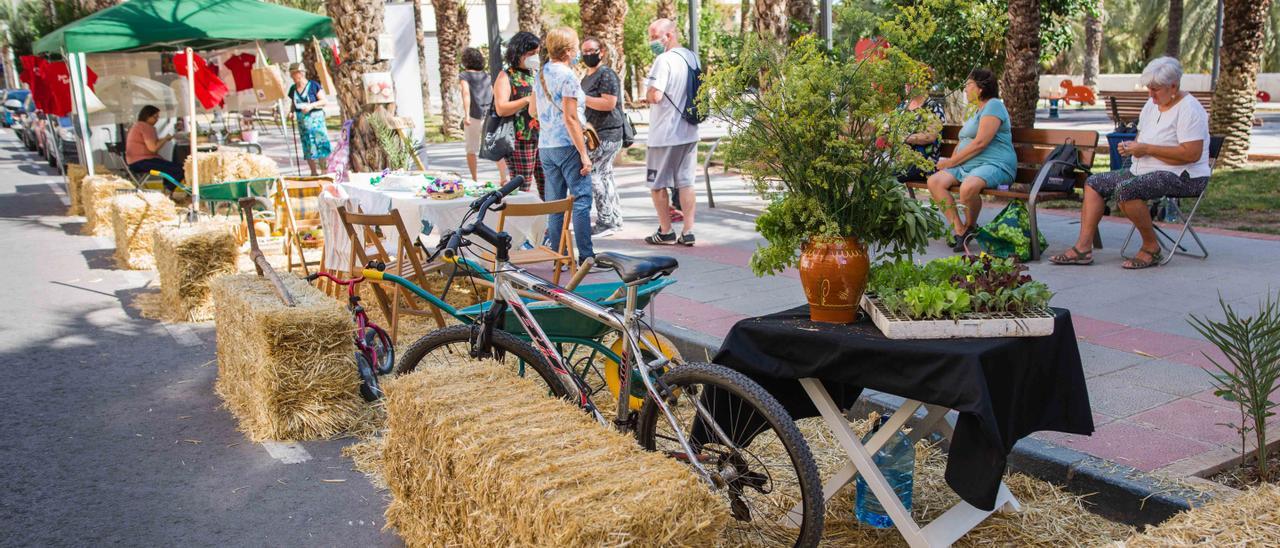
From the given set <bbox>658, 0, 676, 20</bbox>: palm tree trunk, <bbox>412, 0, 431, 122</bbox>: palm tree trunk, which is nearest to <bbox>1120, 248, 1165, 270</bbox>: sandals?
<bbox>412, 0, 431, 122</bbox>: palm tree trunk

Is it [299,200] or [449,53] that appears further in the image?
[449,53]

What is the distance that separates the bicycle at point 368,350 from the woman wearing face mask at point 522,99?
3636mm

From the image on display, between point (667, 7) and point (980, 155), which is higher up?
point (667, 7)

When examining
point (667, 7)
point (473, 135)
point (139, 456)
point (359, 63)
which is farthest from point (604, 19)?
point (667, 7)

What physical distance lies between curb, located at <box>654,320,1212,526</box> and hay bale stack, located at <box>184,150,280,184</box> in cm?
1132

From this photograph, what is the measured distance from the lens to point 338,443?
4.91m

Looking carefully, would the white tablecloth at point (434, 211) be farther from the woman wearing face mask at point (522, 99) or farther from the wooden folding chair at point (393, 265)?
the woman wearing face mask at point (522, 99)

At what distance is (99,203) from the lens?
1185 cm

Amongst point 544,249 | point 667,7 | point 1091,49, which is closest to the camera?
point 544,249

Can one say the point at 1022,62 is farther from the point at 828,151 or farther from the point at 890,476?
the point at 828,151

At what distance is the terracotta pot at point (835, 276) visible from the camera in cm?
330

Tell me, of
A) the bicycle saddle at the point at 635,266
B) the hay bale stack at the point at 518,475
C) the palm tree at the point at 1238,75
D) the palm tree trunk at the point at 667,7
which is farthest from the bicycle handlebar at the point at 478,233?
the palm tree trunk at the point at 667,7

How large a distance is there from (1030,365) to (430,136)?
77.7 ft

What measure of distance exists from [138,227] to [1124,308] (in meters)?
8.73
